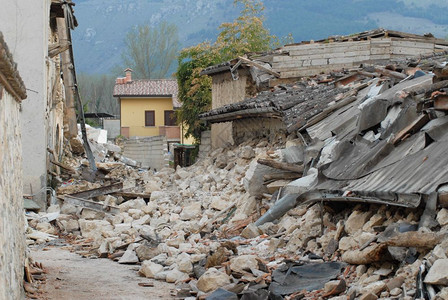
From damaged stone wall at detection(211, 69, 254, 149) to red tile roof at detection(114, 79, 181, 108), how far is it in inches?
1116

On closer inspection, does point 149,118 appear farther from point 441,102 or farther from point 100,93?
point 441,102

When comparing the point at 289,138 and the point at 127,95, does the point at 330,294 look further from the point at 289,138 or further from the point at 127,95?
the point at 127,95

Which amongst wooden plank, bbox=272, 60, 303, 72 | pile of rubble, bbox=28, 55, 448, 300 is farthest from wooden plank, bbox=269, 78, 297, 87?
pile of rubble, bbox=28, 55, 448, 300

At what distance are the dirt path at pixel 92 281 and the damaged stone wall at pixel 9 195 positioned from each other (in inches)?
41.9

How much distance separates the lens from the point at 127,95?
56.8 metres

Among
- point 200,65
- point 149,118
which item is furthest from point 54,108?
point 149,118

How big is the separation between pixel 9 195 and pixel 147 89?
165ft

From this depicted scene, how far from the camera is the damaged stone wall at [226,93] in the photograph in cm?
2500

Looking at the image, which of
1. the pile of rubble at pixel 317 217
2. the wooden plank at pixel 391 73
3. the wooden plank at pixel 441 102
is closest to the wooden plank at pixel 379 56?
the pile of rubble at pixel 317 217

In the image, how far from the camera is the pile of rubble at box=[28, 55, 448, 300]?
758 centimetres

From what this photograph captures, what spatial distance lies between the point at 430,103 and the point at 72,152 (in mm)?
20260

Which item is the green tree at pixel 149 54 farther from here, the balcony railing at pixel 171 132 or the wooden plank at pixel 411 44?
the wooden plank at pixel 411 44

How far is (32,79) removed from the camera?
19.3 metres

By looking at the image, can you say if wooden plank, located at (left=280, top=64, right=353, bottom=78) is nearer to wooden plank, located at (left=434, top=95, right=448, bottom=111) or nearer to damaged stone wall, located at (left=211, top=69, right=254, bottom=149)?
damaged stone wall, located at (left=211, top=69, right=254, bottom=149)
